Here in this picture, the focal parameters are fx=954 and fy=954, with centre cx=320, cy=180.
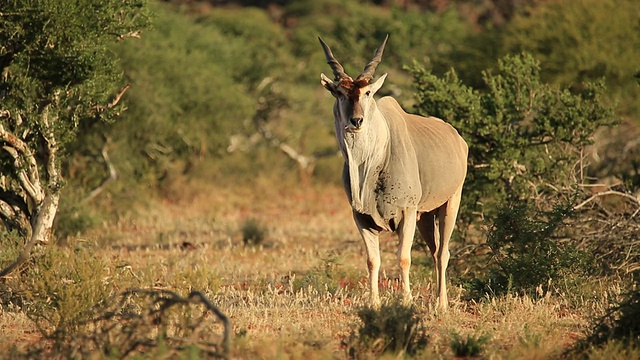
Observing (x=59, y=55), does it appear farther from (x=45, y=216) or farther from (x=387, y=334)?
(x=387, y=334)

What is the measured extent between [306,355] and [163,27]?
1621 centimetres

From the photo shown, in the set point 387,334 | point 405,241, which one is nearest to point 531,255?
point 405,241

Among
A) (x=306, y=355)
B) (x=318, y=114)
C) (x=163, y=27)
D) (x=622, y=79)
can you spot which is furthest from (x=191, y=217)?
(x=306, y=355)

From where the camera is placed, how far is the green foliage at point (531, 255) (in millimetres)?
10500

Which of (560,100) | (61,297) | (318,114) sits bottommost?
(318,114)

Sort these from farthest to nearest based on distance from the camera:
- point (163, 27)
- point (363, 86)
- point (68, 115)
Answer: point (163, 27)
point (68, 115)
point (363, 86)

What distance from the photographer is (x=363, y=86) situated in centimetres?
862

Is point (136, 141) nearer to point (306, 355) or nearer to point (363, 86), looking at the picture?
point (363, 86)

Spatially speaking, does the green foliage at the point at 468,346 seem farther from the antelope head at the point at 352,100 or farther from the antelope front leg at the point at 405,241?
the antelope head at the point at 352,100

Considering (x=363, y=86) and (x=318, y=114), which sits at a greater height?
(x=363, y=86)

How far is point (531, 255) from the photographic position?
1072 centimetres

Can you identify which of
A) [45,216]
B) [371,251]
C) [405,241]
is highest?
[405,241]

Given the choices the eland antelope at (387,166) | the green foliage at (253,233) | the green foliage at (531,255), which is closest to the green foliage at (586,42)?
the green foliage at (253,233)

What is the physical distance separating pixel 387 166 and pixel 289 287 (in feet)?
9.49
